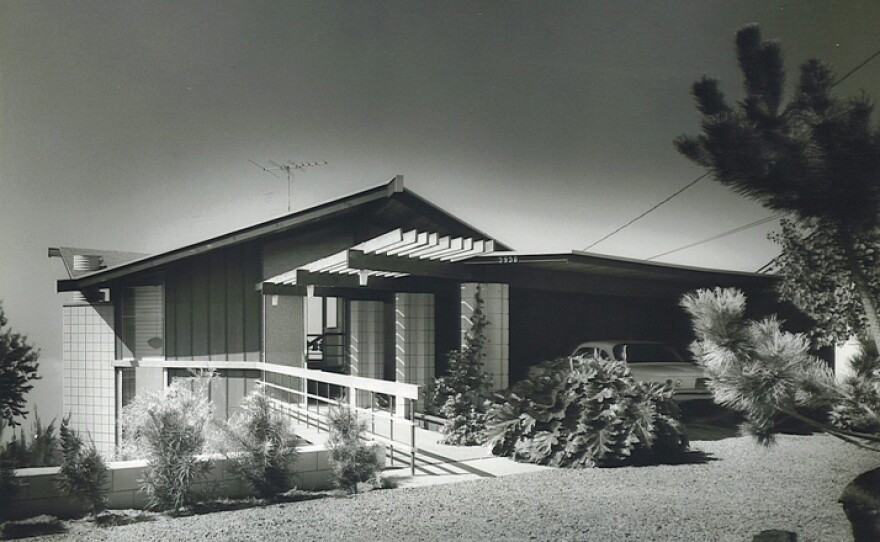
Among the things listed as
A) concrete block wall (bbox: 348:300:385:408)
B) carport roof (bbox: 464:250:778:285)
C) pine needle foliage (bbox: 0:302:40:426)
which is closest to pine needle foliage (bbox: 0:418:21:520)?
pine needle foliage (bbox: 0:302:40:426)

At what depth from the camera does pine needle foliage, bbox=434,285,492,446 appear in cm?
609

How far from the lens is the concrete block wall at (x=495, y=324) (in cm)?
682

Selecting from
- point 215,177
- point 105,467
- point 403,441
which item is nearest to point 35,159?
point 215,177

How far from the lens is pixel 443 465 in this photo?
Result: 527cm

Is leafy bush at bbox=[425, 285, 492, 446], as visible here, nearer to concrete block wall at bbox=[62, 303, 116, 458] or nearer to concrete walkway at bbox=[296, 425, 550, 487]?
concrete walkway at bbox=[296, 425, 550, 487]

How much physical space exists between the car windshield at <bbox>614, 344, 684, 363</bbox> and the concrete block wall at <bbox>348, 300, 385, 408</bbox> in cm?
282

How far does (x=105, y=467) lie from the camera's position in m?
4.05

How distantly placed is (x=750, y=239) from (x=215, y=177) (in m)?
4.27

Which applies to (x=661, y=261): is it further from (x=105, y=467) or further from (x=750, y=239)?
(x=105, y=467)

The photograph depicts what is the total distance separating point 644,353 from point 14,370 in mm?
5766

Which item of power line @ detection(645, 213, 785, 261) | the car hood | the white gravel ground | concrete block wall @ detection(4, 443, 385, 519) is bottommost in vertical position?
the white gravel ground

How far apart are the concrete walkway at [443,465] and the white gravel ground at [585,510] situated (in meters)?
0.15

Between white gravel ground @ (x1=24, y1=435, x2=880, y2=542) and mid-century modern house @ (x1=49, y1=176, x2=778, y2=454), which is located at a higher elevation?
mid-century modern house @ (x1=49, y1=176, x2=778, y2=454)

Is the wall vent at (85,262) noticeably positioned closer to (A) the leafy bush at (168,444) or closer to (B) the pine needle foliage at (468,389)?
(A) the leafy bush at (168,444)
